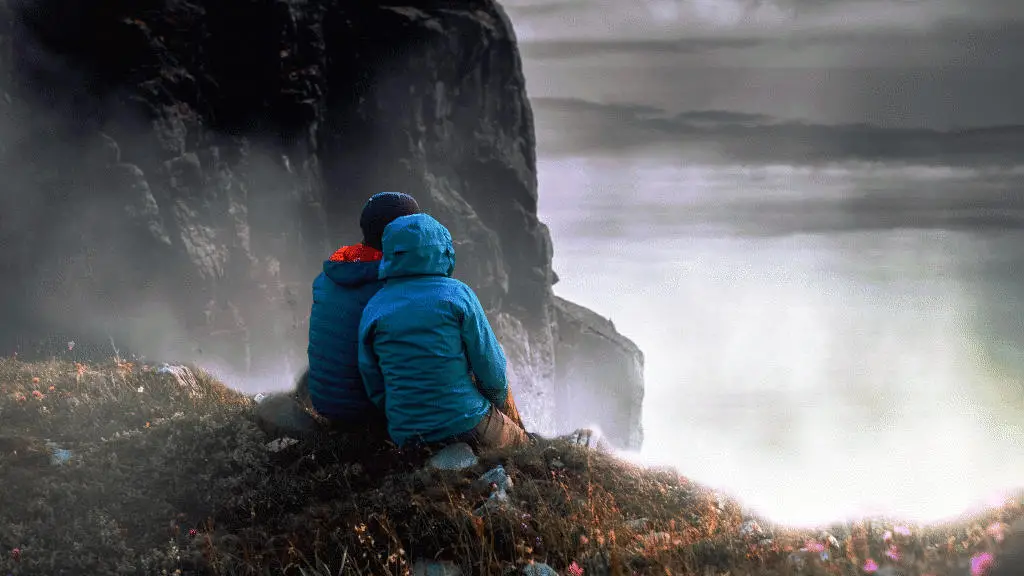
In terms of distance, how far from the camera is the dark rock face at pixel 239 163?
67.9 ft

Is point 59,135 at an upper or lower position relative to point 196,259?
upper

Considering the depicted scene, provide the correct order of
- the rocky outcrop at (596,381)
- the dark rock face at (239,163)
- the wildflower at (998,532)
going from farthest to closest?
1. the rocky outcrop at (596,381)
2. the dark rock face at (239,163)
3. the wildflower at (998,532)

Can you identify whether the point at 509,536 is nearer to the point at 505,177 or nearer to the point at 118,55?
the point at 118,55

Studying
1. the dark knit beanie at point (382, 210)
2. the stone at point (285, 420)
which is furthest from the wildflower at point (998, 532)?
the stone at point (285, 420)

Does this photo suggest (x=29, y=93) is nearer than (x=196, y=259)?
Yes

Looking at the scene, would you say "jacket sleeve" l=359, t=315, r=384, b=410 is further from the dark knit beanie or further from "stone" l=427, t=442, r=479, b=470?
the dark knit beanie

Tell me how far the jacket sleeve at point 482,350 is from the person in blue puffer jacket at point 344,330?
1342 mm

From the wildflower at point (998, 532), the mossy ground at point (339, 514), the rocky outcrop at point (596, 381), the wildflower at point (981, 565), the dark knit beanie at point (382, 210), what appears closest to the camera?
the wildflower at point (981, 565)

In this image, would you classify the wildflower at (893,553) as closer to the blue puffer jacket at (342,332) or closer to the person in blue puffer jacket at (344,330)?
the person in blue puffer jacket at (344,330)

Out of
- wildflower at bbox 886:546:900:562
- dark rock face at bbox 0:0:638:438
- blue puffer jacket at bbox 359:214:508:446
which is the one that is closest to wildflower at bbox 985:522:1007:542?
wildflower at bbox 886:546:900:562

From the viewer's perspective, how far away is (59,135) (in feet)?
68.9

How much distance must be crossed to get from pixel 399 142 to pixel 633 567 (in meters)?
35.2

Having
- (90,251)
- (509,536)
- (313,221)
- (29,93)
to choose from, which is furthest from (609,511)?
(313,221)

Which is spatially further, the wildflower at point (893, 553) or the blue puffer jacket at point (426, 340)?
the blue puffer jacket at point (426, 340)
